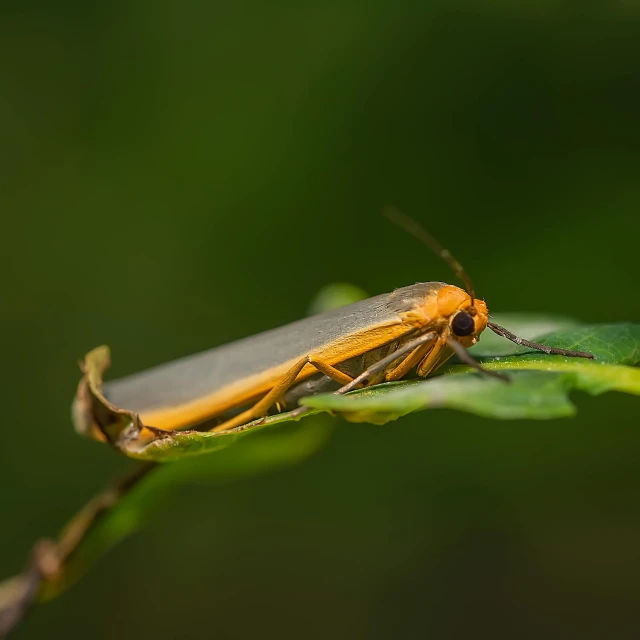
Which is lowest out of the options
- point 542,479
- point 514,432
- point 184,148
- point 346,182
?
point 542,479

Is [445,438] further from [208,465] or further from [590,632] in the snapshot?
[208,465]

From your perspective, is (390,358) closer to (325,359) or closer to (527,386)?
(325,359)

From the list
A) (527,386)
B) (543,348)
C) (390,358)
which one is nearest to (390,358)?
(390,358)

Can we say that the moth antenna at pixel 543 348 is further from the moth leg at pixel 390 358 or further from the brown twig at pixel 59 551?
the brown twig at pixel 59 551

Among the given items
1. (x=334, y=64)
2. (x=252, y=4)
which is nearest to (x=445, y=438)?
(x=334, y=64)

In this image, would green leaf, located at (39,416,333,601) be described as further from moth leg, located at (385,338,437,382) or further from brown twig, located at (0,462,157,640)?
moth leg, located at (385,338,437,382)

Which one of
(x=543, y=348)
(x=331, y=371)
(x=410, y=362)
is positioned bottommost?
(x=543, y=348)
